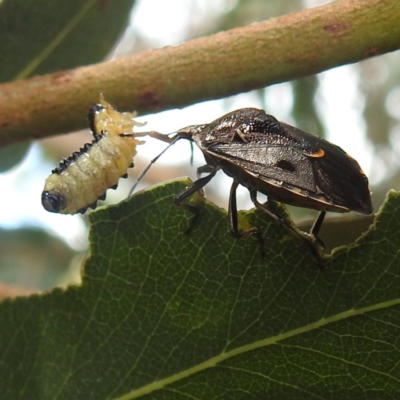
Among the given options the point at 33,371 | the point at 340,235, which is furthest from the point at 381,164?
the point at 33,371

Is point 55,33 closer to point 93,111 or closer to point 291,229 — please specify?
point 93,111

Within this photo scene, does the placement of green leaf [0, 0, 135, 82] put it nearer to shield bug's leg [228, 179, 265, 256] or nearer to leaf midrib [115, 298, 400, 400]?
shield bug's leg [228, 179, 265, 256]

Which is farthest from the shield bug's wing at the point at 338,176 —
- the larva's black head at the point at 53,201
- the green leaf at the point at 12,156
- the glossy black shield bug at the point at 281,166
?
the green leaf at the point at 12,156

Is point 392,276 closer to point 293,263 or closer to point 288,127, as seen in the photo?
point 293,263

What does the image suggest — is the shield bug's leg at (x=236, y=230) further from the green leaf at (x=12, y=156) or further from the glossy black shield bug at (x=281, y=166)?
the green leaf at (x=12, y=156)

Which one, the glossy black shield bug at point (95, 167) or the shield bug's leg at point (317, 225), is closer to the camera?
the shield bug's leg at point (317, 225)

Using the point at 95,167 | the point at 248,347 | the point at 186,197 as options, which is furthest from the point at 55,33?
the point at 248,347
